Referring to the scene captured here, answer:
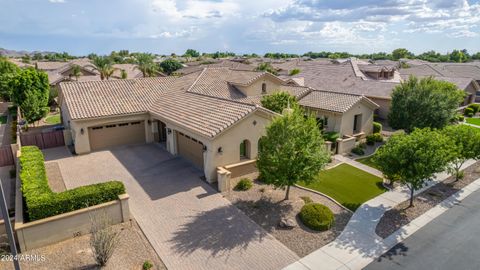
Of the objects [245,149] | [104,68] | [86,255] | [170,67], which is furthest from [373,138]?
[170,67]

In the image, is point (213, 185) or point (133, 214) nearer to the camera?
point (133, 214)

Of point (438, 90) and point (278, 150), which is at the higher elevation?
point (438, 90)

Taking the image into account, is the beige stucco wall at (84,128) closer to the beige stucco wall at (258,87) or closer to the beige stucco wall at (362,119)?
the beige stucco wall at (258,87)

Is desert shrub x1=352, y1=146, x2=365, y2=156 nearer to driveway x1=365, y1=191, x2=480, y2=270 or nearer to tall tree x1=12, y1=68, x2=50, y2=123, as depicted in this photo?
driveway x1=365, y1=191, x2=480, y2=270

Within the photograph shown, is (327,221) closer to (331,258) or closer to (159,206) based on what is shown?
(331,258)

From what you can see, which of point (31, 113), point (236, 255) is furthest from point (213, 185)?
point (31, 113)

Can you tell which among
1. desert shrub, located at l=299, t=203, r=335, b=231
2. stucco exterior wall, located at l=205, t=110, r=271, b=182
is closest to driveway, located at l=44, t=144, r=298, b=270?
stucco exterior wall, located at l=205, t=110, r=271, b=182

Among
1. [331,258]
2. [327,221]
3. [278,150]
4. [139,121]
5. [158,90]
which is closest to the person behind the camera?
[331,258]
